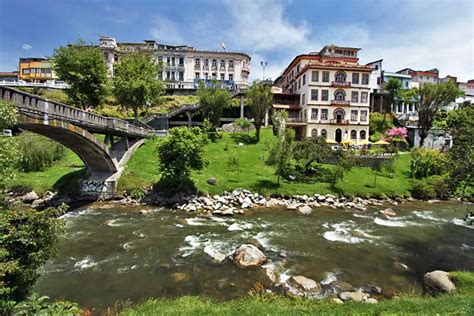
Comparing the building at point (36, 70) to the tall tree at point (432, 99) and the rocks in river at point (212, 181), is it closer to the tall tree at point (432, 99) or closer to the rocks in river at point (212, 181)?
the rocks in river at point (212, 181)

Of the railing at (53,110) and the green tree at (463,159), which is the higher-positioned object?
the railing at (53,110)

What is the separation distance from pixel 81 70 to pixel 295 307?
140 ft

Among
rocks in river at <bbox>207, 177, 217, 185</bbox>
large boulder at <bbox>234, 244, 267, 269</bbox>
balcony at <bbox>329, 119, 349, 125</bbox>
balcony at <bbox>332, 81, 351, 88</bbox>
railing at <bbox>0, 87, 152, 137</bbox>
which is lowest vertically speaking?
large boulder at <bbox>234, 244, 267, 269</bbox>

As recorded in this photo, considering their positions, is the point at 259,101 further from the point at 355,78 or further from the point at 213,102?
the point at 355,78

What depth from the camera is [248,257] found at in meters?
14.8

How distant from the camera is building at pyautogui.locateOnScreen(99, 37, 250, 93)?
7119 centimetres

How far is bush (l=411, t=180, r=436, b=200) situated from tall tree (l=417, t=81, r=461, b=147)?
22.6 metres

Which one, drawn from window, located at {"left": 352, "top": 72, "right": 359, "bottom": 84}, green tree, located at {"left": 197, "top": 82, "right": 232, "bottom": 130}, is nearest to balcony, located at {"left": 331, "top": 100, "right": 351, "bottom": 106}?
window, located at {"left": 352, "top": 72, "right": 359, "bottom": 84}

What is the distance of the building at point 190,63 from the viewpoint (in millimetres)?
71188

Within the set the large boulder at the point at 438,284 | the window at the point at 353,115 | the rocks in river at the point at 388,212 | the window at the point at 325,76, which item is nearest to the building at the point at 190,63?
the window at the point at 325,76

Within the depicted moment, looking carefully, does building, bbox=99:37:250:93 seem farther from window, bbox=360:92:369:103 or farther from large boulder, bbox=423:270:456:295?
large boulder, bbox=423:270:456:295

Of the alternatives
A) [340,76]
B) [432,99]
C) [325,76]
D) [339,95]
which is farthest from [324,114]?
[432,99]

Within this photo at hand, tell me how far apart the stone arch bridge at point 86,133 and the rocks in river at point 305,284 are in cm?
1776

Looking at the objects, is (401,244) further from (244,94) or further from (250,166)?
(244,94)
